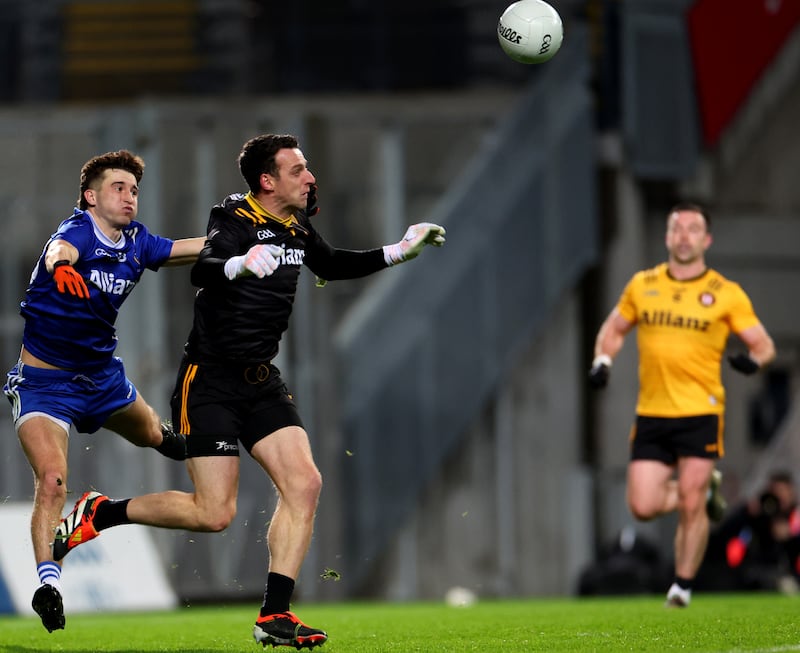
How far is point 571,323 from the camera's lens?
20.2 metres

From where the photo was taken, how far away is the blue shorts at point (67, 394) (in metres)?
7.91

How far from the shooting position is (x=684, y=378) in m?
10.2

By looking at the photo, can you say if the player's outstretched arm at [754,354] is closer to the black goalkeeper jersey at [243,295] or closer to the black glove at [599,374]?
the black glove at [599,374]

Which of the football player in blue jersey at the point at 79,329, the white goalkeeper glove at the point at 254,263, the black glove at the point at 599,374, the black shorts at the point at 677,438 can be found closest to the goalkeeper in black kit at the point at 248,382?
the white goalkeeper glove at the point at 254,263

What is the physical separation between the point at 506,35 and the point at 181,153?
10493 millimetres

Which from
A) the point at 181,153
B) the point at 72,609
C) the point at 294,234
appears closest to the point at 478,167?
the point at 181,153

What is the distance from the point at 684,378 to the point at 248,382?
3.68m

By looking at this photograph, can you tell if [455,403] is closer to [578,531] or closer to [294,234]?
[578,531]

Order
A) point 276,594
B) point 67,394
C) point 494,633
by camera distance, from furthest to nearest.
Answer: point 494,633, point 67,394, point 276,594

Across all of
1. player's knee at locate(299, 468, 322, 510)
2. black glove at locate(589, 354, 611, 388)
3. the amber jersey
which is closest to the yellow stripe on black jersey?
player's knee at locate(299, 468, 322, 510)

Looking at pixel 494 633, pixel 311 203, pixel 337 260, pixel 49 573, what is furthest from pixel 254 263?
pixel 494 633

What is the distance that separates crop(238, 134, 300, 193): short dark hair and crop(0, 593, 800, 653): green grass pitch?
7.14 feet

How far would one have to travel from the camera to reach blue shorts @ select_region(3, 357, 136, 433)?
7906 millimetres

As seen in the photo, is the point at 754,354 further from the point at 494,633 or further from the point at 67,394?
the point at 67,394
